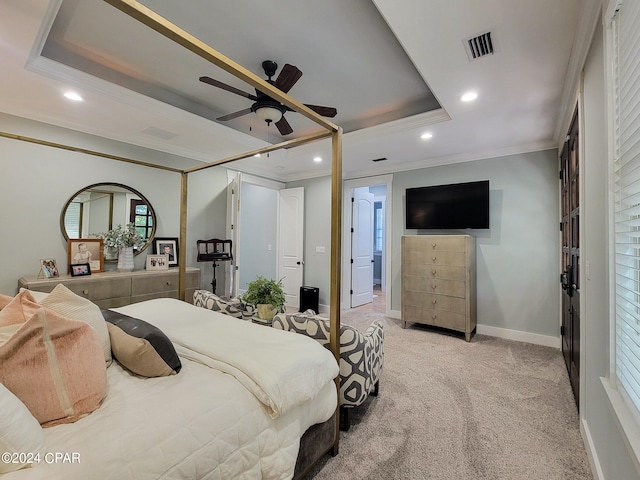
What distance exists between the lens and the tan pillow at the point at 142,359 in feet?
4.00

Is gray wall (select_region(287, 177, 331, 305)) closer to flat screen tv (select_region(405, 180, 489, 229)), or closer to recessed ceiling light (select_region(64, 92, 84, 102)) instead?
flat screen tv (select_region(405, 180, 489, 229))

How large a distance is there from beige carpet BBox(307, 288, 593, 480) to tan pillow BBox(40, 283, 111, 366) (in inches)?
49.7

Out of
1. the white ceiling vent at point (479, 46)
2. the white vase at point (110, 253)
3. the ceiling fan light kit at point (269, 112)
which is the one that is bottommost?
the white vase at point (110, 253)

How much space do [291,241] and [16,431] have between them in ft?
15.8

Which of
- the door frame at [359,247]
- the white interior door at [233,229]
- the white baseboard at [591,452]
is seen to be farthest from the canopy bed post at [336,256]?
the door frame at [359,247]

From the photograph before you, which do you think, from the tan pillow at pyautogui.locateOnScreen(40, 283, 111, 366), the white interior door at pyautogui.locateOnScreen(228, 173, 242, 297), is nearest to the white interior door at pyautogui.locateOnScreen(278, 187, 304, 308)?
the white interior door at pyautogui.locateOnScreen(228, 173, 242, 297)

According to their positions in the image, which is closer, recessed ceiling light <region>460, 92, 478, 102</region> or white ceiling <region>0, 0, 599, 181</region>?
white ceiling <region>0, 0, 599, 181</region>

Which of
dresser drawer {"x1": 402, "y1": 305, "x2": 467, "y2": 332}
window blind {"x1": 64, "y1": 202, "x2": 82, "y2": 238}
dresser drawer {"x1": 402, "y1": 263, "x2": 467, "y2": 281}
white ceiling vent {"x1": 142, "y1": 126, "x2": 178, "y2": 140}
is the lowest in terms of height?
dresser drawer {"x1": 402, "y1": 305, "x2": 467, "y2": 332}

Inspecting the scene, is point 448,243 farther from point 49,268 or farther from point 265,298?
point 49,268

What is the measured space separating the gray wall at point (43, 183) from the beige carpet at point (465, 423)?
10.7 feet

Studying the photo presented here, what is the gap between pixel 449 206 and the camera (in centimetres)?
408

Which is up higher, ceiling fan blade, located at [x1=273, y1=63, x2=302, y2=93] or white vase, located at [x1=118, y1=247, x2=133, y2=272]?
ceiling fan blade, located at [x1=273, y1=63, x2=302, y2=93]

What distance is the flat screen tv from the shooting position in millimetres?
3843

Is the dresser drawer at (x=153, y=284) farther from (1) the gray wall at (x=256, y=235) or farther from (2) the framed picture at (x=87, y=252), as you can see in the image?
(1) the gray wall at (x=256, y=235)
